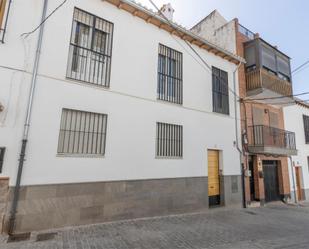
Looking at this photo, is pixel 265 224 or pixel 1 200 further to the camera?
pixel 265 224

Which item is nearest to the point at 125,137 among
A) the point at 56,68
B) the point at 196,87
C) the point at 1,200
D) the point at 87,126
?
the point at 87,126

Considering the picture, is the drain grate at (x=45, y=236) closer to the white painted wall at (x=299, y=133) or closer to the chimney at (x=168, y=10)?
the chimney at (x=168, y=10)

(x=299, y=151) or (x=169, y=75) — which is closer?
(x=169, y=75)

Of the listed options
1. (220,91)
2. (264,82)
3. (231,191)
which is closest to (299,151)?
(264,82)

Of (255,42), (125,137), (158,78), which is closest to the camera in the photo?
(125,137)

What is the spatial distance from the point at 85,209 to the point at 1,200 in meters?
2.04

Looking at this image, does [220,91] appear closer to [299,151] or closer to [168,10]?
[168,10]

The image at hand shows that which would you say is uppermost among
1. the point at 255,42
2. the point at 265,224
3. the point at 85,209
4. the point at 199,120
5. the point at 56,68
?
the point at 255,42

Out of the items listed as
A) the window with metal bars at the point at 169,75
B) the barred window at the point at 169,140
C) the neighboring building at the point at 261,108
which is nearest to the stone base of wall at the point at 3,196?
the barred window at the point at 169,140

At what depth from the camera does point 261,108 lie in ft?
41.5

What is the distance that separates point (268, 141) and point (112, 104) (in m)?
8.92

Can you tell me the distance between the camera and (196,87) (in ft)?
31.6

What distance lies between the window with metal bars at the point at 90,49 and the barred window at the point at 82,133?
44.7 inches

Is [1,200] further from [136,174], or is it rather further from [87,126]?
[136,174]
